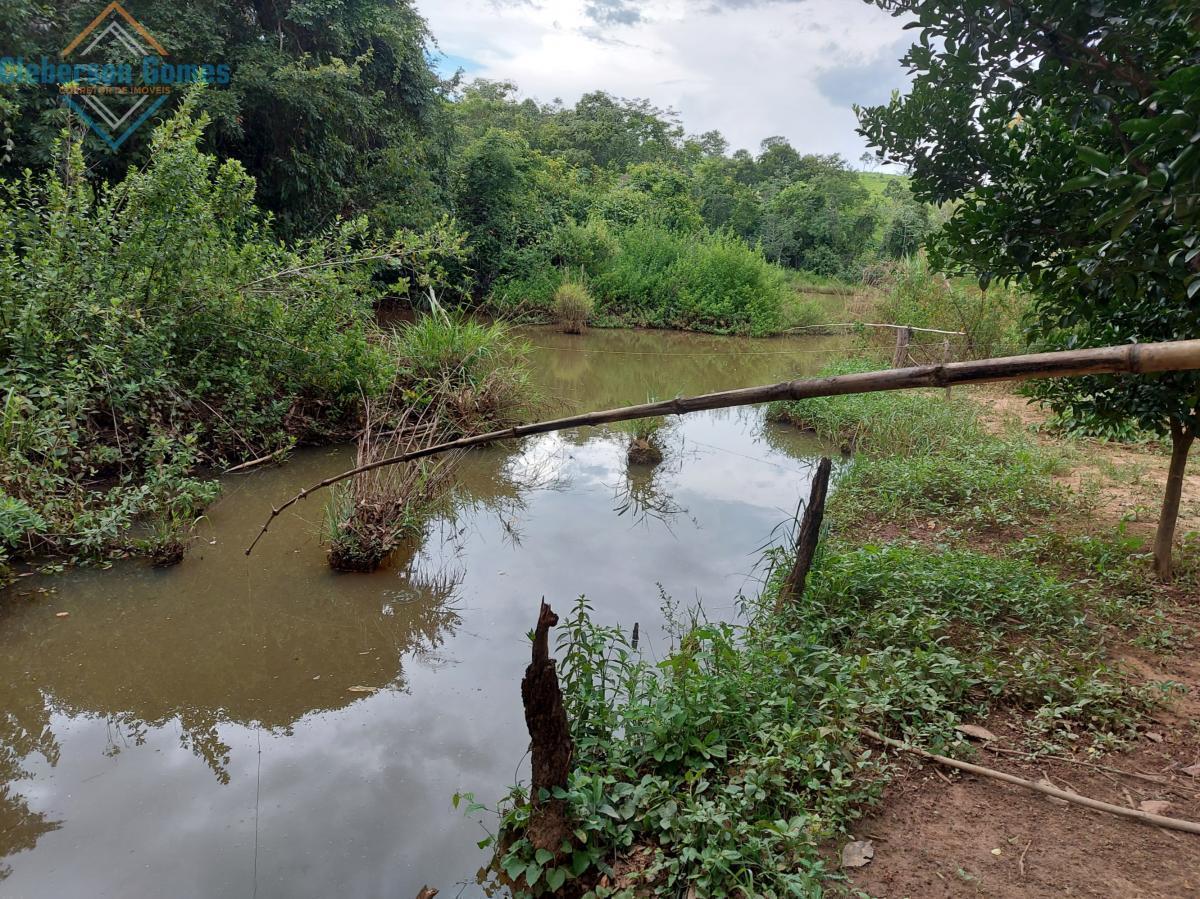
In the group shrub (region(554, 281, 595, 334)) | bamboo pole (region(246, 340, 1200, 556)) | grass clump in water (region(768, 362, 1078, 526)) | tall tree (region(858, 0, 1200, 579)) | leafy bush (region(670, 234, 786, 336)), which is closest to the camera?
bamboo pole (region(246, 340, 1200, 556))

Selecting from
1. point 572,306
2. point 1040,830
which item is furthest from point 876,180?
point 1040,830

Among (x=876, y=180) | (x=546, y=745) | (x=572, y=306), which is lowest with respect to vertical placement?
(x=546, y=745)

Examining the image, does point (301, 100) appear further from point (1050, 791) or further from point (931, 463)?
point (1050, 791)

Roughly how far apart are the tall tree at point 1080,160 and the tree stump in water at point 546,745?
6.78ft

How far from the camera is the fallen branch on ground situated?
7.17 ft

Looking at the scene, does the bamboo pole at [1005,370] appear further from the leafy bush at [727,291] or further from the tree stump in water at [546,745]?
the leafy bush at [727,291]

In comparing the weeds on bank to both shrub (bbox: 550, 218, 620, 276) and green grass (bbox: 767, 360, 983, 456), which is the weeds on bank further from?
shrub (bbox: 550, 218, 620, 276)

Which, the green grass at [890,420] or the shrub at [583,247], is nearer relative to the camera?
the green grass at [890,420]

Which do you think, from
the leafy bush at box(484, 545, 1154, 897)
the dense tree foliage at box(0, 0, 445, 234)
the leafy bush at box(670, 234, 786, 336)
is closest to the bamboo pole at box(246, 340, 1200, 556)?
the leafy bush at box(484, 545, 1154, 897)

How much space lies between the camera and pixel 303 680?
374cm

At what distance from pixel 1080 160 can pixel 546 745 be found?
8.34 feet

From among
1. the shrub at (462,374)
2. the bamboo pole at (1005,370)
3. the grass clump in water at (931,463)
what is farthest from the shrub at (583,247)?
the bamboo pole at (1005,370)

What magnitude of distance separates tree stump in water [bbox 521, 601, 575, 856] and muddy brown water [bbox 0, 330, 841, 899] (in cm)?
50

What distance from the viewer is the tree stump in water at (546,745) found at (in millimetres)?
2217
